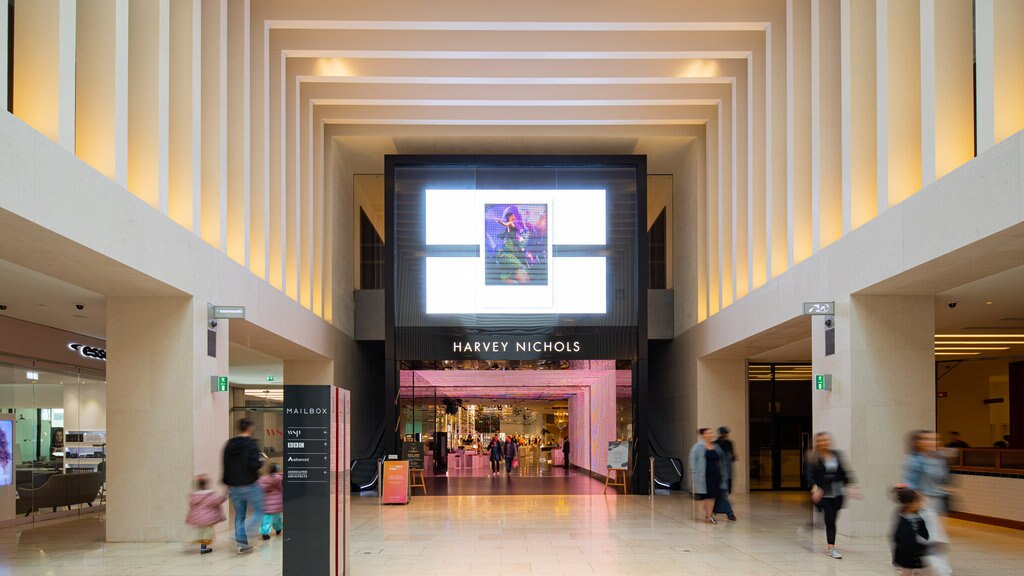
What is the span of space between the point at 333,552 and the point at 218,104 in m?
7.65

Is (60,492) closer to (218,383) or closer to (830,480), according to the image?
(218,383)

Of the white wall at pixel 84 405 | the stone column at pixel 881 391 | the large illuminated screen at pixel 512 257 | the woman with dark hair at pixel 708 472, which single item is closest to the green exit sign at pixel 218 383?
the white wall at pixel 84 405

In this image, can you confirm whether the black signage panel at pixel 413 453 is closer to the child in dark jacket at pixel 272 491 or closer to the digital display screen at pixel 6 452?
the digital display screen at pixel 6 452

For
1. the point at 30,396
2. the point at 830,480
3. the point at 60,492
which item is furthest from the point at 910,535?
the point at 30,396

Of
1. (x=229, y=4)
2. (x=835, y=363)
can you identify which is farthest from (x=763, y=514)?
(x=229, y=4)

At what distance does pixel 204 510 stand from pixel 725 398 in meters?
12.3

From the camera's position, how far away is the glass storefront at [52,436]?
48.3 feet

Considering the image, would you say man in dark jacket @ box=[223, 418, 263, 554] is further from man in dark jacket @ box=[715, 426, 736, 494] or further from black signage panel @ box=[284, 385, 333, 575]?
man in dark jacket @ box=[715, 426, 736, 494]

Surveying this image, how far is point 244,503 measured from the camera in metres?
10.5

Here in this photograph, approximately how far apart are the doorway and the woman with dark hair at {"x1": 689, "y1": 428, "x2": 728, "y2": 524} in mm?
7323

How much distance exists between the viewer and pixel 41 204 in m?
8.06

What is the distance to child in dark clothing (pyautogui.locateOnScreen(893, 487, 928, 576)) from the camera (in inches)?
285

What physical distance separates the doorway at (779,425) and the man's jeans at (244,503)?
13.3 meters

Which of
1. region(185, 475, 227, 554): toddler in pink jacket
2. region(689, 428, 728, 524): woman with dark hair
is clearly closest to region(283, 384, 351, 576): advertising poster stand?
region(185, 475, 227, 554): toddler in pink jacket
